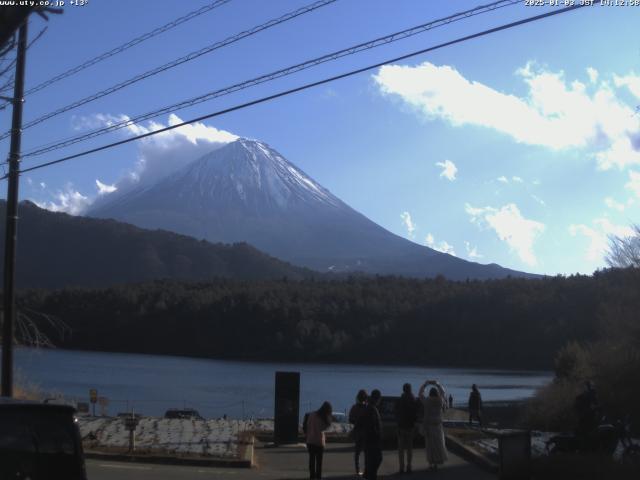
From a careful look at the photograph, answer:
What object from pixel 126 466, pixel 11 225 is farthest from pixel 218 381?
pixel 126 466

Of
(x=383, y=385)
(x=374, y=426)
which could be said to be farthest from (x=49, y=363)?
(x=374, y=426)

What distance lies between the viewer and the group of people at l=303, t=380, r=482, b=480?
1114cm

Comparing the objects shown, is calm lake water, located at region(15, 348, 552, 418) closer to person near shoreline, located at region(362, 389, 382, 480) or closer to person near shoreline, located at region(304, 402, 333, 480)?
person near shoreline, located at region(304, 402, 333, 480)

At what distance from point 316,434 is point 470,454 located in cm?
419

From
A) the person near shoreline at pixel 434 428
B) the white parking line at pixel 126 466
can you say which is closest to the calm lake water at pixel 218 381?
the white parking line at pixel 126 466

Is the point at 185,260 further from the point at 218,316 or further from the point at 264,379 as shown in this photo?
the point at 264,379

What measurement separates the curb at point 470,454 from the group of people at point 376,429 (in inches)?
31.2

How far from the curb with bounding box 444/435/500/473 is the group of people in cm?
79

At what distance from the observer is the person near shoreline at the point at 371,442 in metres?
11.0

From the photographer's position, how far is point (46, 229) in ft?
563

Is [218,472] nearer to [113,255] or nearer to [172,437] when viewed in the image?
[172,437]

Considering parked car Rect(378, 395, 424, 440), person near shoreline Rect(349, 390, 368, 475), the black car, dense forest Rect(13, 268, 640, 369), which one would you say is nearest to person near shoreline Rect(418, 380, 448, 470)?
person near shoreline Rect(349, 390, 368, 475)

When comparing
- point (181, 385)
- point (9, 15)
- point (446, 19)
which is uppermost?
point (446, 19)

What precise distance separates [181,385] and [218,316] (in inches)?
1591
